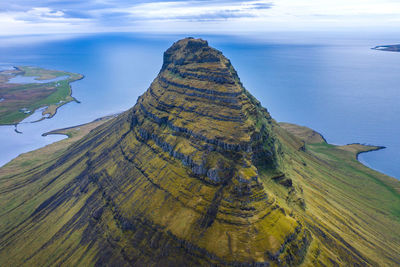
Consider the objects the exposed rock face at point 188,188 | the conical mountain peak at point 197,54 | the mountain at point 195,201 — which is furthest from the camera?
the conical mountain peak at point 197,54

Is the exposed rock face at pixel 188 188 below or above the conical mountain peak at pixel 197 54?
below

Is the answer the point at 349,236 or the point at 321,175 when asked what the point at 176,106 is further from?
the point at 321,175

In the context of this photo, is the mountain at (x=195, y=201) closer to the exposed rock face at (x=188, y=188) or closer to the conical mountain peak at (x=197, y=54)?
the exposed rock face at (x=188, y=188)

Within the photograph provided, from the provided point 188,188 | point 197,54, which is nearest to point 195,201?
point 188,188

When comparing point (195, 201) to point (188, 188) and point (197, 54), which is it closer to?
point (188, 188)

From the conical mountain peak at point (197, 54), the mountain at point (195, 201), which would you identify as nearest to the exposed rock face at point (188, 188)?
the mountain at point (195, 201)

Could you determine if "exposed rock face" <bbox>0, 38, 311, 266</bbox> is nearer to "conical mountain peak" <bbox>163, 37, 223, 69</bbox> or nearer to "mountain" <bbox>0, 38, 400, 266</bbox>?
"mountain" <bbox>0, 38, 400, 266</bbox>
